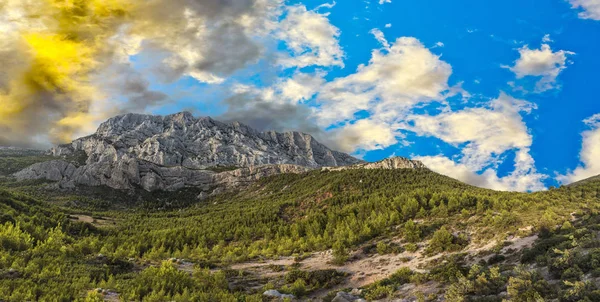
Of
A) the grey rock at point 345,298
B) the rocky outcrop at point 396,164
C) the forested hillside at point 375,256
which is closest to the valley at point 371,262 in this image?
the forested hillside at point 375,256

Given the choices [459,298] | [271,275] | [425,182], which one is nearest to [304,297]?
[271,275]

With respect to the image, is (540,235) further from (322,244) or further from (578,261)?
(322,244)

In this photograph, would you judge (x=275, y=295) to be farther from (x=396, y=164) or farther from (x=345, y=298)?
(x=396, y=164)

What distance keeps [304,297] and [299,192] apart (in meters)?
139

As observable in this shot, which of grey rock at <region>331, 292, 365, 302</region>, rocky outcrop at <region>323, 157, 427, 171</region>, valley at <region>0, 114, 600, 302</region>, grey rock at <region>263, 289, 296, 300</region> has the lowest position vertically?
grey rock at <region>263, 289, 296, 300</region>

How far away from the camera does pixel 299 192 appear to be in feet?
557

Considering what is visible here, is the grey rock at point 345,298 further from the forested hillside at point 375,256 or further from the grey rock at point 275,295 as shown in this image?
the grey rock at point 275,295

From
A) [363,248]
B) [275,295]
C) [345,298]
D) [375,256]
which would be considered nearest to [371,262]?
[375,256]

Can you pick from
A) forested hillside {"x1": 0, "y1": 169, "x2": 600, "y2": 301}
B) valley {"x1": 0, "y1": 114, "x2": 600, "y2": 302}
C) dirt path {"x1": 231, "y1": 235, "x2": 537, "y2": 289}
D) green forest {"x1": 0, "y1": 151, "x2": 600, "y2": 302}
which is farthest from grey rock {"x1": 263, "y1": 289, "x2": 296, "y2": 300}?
dirt path {"x1": 231, "y1": 235, "x2": 537, "y2": 289}

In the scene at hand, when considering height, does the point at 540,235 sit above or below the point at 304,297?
above

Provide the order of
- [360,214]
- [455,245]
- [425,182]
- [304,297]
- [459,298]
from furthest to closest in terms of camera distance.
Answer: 1. [425,182]
2. [360,214]
3. [455,245]
4. [304,297]
5. [459,298]

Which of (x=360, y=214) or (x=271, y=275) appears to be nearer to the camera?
(x=271, y=275)

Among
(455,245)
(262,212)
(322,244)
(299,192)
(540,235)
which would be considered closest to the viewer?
(540,235)

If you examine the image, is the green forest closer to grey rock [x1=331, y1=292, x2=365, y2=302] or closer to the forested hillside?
the forested hillside
